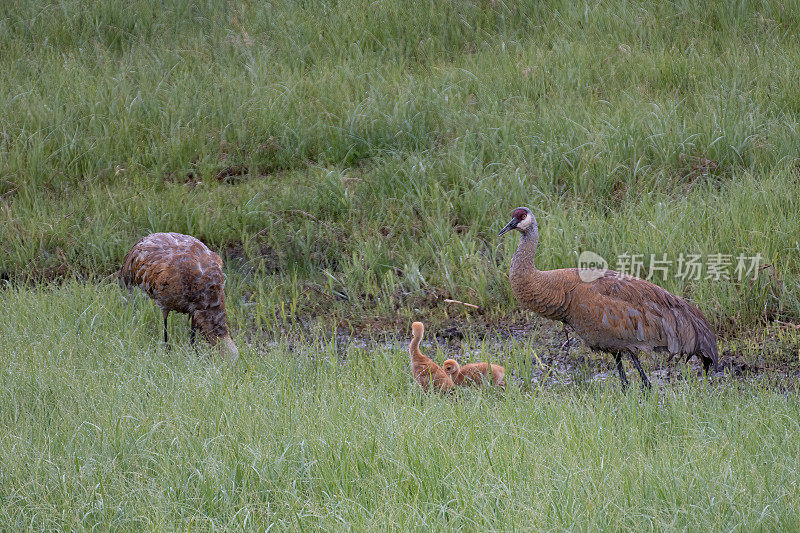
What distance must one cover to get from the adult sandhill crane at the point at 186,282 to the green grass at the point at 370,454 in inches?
38.0

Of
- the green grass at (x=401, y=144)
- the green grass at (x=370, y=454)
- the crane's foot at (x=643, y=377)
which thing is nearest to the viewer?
the green grass at (x=370, y=454)

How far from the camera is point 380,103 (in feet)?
28.0

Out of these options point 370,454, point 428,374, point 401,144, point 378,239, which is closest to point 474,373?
point 428,374

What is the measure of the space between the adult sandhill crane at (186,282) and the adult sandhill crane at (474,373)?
1684mm

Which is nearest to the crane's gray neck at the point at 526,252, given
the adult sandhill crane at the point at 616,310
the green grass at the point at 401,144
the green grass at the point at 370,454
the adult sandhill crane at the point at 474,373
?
the adult sandhill crane at the point at 616,310

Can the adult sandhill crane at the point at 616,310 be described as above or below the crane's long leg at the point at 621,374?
above

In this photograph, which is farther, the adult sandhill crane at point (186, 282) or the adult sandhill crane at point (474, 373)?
the adult sandhill crane at point (186, 282)

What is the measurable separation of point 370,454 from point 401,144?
202 inches

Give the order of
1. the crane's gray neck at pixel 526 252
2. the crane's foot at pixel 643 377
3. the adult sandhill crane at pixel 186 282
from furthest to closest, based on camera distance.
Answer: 1. the adult sandhill crane at pixel 186 282
2. the crane's gray neck at pixel 526 252
3. the crane's foot at pixel 643 377

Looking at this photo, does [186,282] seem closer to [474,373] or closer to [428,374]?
[428,374]

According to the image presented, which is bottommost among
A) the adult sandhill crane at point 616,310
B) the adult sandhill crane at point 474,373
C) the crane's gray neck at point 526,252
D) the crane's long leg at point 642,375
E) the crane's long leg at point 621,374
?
the crane's long leg at point 621,374

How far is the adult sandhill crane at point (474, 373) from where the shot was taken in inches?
186

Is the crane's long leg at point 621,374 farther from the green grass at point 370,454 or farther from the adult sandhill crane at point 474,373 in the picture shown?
the adult sandhill crane at point 474,373

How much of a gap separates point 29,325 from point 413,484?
3.64 meters
